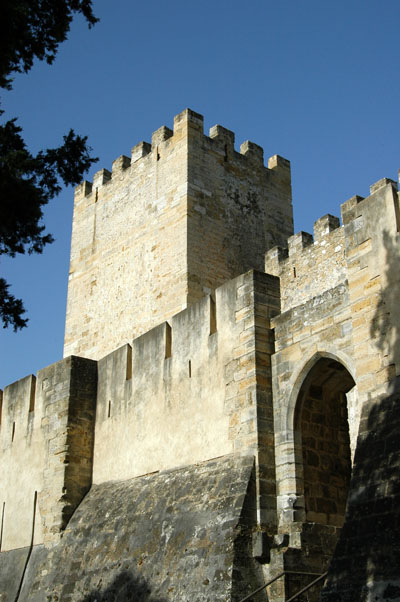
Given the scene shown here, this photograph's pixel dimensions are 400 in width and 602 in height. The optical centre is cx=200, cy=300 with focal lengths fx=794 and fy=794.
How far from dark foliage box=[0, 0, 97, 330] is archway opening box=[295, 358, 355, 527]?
10.5ft

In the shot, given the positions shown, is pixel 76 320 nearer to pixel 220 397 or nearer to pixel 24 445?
pixel 24 445

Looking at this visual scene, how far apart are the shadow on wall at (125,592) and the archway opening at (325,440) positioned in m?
1.88

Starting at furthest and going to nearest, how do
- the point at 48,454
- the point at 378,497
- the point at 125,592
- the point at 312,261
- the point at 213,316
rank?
1. the point at 312,261
2. the point at 48,454
3. the point at 213,316
4. the point at 125,592
5. the point at 378,497

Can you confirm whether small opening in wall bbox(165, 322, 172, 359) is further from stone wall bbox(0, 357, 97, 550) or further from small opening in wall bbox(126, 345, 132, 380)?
stone wall bbox(0, 357, 97, 550)

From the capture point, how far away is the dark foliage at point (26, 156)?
7.07 meters

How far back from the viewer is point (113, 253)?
16.0m

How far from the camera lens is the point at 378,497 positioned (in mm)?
6164

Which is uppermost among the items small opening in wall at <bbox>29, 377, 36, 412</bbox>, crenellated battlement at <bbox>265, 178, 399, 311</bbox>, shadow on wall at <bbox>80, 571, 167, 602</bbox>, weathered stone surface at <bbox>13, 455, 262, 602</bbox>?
crenellated battlement at <bbox>265, 178, 399, 311</bbox>

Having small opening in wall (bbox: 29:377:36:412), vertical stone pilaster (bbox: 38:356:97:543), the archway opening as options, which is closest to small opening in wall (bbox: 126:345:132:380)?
vertical stone pilaster (bbox: 38:356:97:543)


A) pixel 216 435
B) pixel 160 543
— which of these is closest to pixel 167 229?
pixel 216 435

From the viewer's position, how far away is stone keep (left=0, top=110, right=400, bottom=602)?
716cm

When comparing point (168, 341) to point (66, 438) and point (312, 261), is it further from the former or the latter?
point (312, 261)

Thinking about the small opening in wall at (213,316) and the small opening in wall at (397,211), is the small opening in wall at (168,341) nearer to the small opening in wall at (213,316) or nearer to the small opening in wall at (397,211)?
the small opening in wall at (213,316)

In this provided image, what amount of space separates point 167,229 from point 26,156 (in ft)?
25.0
